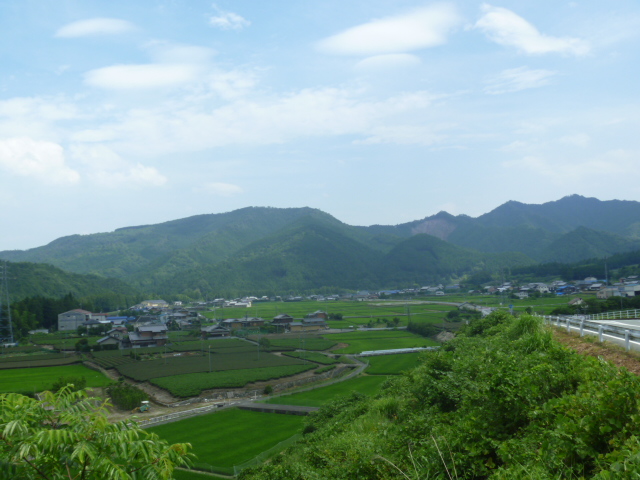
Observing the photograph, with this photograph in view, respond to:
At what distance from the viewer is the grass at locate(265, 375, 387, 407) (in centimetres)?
2742

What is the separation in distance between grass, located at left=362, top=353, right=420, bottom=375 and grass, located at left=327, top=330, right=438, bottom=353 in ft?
12.1

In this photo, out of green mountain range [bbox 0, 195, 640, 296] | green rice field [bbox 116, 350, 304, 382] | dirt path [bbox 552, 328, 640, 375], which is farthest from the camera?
green mountain range [bbox 0, 195, 640, 296]

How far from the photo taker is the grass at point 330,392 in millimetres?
27422

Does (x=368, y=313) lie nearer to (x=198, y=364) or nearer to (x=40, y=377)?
(x=198, y=364)

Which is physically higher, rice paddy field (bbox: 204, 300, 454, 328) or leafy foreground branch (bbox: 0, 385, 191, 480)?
leafy foreground branch (bbox: 0, 385, 191, 480)

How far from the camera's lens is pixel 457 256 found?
144m

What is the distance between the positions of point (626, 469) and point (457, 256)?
146m

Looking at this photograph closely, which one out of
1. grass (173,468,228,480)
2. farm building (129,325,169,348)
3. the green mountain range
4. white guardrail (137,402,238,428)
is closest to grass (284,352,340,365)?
white guardrail (137,402,238,428)

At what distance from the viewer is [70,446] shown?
12.1 ft

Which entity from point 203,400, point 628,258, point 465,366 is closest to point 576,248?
A: point 628,258

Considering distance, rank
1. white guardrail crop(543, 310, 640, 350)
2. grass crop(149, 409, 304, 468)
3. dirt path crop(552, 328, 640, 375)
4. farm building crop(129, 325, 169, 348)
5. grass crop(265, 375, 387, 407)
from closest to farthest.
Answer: dirt path crop(552, 328, 640, 375) → white guardrail crop(543, 310, 640, 350) → grass crop(149, 409, 304, 468) → grass crop(265, 375, 387, 407) → farm building crop(129, 325, 169, 348)

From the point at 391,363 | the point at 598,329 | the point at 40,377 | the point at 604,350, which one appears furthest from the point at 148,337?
the point at 604,350

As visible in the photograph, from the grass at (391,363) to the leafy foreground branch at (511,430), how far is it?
2593cm

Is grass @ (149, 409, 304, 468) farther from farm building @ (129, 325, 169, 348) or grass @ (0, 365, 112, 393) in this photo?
farm building @ (129, 325, 169, 348)
